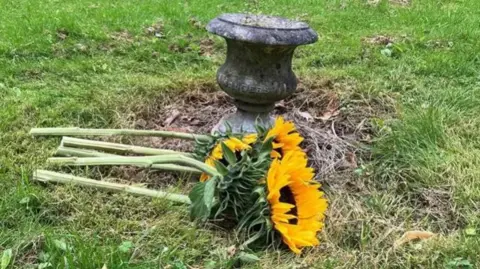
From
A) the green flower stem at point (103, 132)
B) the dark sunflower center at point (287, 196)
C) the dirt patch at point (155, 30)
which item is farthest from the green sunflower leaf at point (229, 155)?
the dirt patch at point (155, 30)

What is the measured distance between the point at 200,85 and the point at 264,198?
1791 mm

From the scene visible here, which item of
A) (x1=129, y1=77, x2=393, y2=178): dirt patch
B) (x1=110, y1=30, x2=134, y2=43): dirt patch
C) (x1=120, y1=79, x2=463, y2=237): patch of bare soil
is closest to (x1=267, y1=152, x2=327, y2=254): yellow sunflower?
(x1=120, y1=79, x2=463, y2=237): patch of bare soil

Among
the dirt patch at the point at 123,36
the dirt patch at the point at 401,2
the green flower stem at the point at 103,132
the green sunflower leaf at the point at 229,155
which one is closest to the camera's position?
the green sunflower leaf at the point at 229,155

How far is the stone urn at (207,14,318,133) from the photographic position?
9.26 ft

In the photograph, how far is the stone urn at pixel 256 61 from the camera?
2.82 meters

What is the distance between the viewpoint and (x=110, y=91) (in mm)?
3766

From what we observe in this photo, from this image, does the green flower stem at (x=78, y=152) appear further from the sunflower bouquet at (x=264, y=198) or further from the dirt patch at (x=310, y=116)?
the sunflower bouquet at (x=264, y=198)

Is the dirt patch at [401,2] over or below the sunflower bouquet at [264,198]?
below

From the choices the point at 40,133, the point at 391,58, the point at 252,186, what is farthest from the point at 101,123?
the point at 391,58

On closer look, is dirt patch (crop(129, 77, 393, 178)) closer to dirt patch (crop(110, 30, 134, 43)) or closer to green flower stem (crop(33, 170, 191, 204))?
green flower stem (crop(33, 170, 191, 204))

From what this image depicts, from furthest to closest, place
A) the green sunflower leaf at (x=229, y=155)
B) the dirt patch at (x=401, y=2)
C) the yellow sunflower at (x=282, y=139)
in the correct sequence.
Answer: the dirt patch at (x=401, y=2) < the yellow sunflower at (x=282, y=139) < the green sunflower leaf at (x=229, y=155)

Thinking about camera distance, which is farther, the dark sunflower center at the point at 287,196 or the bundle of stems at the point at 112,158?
the bundle of stems at the point at 112,158

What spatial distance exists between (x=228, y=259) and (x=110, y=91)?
6.09ft

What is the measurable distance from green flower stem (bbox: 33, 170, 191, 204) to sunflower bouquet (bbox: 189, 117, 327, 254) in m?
0.21
